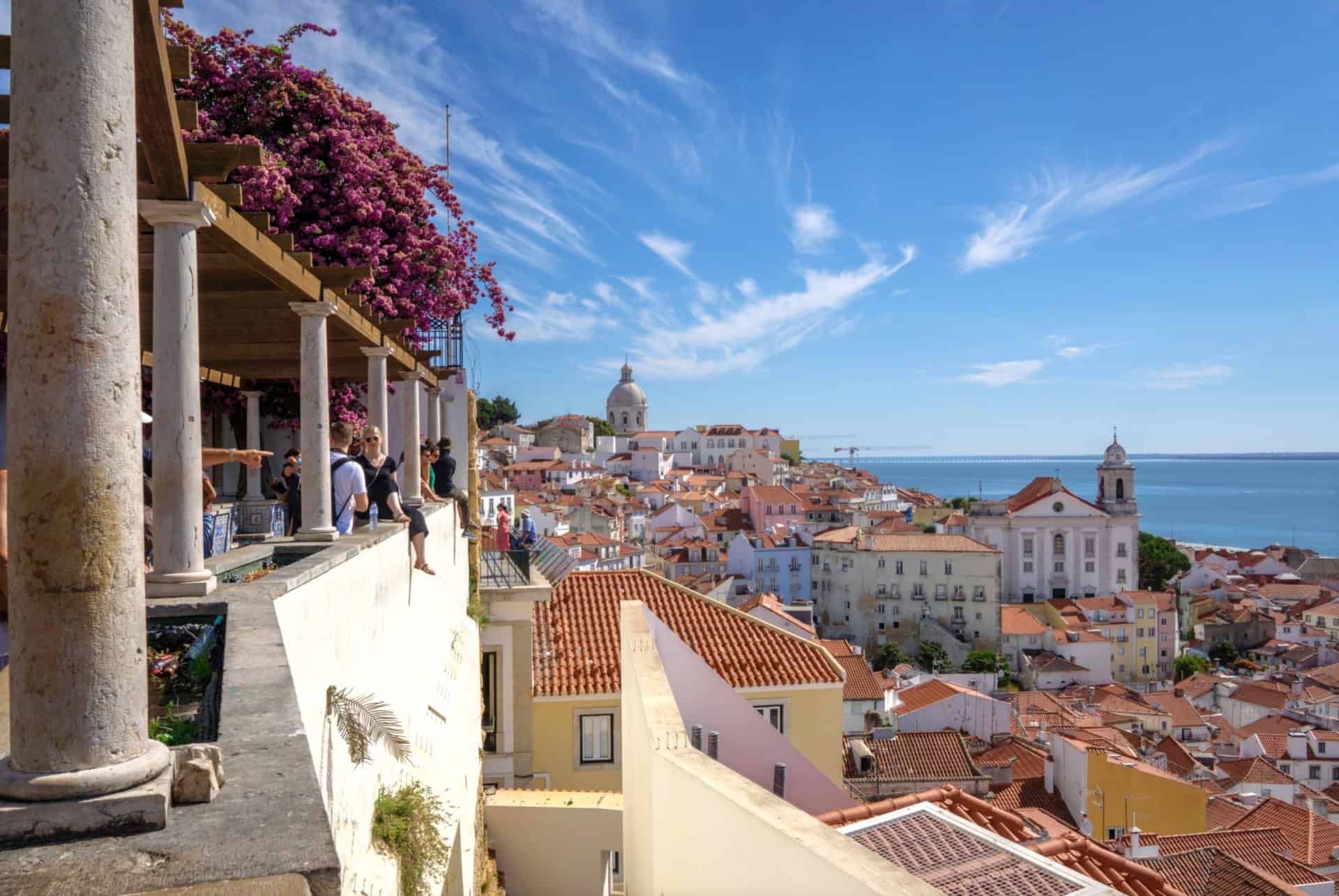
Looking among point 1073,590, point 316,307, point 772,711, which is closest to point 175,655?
point 316,307

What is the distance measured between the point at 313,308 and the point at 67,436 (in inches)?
173

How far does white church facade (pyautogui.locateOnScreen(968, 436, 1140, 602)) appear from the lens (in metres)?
Answer: 77.7

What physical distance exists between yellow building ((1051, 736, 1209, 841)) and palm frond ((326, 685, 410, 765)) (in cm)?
2678

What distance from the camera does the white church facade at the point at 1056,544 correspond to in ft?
255

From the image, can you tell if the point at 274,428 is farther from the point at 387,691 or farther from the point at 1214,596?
the point at 1214,596

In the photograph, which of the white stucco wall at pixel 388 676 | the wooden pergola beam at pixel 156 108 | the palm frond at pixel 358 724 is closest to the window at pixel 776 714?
the white stucco wall at pixel 388 676

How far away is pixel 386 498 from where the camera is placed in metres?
7.00

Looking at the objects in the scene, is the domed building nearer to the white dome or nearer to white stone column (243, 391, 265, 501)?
the white dome

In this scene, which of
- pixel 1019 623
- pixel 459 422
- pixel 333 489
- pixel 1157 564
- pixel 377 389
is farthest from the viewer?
pixel 1157 564

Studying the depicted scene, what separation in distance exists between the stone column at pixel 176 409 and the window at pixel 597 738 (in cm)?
Result: 878

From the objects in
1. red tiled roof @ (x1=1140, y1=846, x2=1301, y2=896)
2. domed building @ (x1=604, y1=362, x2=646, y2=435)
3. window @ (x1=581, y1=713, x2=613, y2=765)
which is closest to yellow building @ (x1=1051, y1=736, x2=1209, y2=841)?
red tiled roof @ (x1=1140, y1=846, x2=1301, y2=896)

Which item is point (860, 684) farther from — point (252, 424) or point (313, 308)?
point (313, 308)

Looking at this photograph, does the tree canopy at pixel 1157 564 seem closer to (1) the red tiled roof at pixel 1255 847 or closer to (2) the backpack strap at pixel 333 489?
(1) the red tiled roof at pixel 1255 847

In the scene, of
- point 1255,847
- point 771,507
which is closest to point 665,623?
point 1255,847
